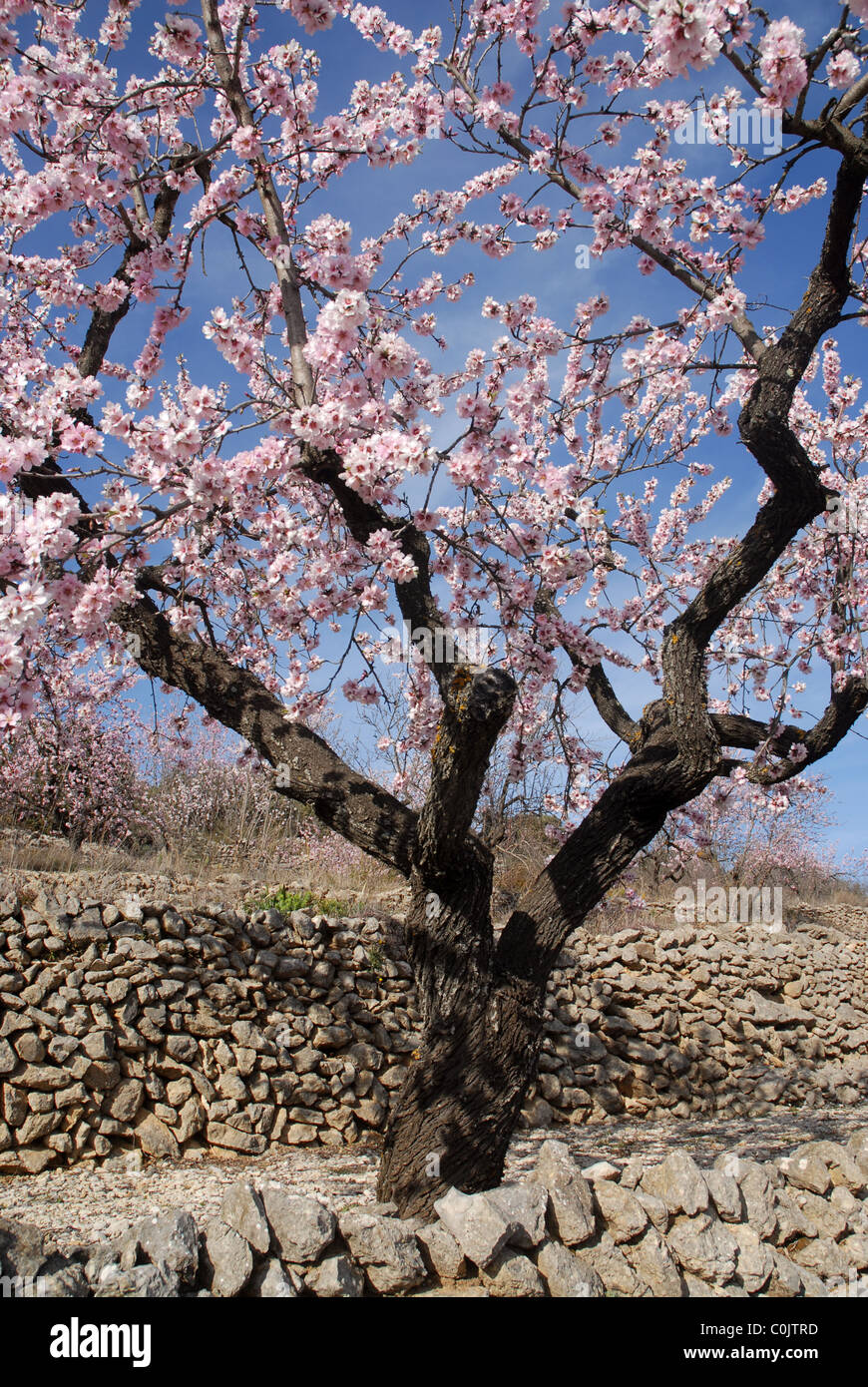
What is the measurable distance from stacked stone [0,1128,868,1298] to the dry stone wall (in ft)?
6.49

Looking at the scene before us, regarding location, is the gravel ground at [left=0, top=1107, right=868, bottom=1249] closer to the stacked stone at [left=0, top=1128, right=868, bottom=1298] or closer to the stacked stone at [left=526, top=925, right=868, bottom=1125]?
the stacked stone at [left=526, top=925, right=868, bottom=1125]

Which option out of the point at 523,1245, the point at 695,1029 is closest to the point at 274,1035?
the point at 523,1245

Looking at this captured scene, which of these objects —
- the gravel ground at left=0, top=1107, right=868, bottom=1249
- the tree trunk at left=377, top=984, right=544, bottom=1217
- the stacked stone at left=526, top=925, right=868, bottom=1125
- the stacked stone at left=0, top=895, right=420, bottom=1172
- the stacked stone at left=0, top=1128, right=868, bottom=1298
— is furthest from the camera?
the stacked stone at left=526, top=925, right=868, bottom=1125

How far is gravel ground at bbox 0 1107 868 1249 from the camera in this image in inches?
159

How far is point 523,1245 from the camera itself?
9.33 feet

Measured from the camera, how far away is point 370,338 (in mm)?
4480

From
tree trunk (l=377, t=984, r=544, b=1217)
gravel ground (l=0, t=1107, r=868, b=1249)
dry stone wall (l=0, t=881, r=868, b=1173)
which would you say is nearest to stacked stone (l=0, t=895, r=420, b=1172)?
dry stone wall (l=0, t=881, r=868, b=1173)

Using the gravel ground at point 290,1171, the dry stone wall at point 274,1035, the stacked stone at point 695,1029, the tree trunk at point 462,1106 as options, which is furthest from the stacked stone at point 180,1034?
the tree trunk at point 462,1106

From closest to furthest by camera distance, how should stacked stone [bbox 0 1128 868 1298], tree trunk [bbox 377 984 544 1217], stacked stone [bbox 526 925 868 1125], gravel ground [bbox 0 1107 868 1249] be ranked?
1. stacked stone [bbox 0 1128 868 1298]
2. tree trunk [bbox 377 984 544 1217]
3. gravel ground [bbox 0 1107 868 1249]
4. stacked stone [bbox 526 925 868 1125]

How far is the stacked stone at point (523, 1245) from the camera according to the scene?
8.05 ft
